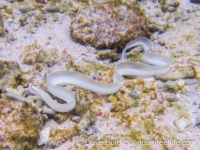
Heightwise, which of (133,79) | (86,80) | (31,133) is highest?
(133,79)

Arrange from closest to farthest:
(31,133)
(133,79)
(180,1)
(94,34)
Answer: (31,133), (133,79), (94,34), (180,1)

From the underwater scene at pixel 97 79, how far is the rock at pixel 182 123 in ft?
0.05

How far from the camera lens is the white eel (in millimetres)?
2451

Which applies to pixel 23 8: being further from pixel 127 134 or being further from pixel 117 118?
pixel 127 134

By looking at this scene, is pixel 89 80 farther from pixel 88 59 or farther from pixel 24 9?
pixel 24 9

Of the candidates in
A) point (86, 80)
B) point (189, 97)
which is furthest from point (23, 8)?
point (189, 97)

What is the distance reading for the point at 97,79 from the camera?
10.3ft

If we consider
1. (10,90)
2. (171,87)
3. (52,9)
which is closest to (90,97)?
(10,90)

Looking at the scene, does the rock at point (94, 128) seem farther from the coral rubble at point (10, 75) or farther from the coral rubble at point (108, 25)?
the coral rubble at point (108, 25)

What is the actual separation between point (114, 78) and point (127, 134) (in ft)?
3.87

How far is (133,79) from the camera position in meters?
3.23

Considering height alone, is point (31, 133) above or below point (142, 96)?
below

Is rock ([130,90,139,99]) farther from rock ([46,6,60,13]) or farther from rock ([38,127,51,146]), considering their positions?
rock ([46,6,60,13])

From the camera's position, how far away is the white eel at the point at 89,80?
8.04ft
